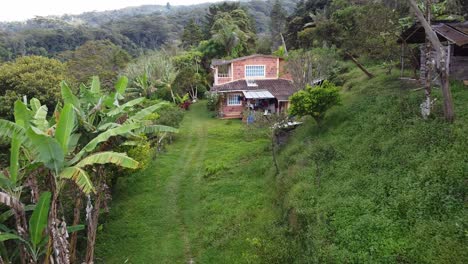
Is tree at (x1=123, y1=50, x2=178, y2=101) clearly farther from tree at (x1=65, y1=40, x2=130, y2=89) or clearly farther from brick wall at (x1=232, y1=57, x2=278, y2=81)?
brick wall at (x1=232, y1=57, x2=278, y2=81)

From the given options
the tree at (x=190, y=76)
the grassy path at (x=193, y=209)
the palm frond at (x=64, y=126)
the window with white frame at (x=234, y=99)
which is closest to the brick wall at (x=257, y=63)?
the window with white frame at (x=234, y=99)

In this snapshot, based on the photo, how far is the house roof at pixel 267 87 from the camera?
97.4 ft

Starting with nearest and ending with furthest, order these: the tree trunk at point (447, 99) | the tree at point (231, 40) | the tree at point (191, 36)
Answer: the tree trunk at point (447, 99), the tree at point (231, 40), the tree at point (191, 36)

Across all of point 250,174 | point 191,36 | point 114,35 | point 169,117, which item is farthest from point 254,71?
point 114,35

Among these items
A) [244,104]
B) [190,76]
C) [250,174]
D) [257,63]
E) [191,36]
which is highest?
[191,36]

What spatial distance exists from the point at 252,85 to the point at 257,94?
232 cm

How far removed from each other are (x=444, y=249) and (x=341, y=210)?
292 centimetres

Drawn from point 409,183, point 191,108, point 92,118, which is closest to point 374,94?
point 409,183

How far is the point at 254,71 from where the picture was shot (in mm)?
32406

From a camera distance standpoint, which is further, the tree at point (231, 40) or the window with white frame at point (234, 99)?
the tree at point (231, 40)

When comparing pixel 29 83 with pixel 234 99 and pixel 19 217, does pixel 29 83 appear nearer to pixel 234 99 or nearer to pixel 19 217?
pixel 234 99

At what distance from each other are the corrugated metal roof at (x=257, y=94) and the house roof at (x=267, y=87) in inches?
20.2

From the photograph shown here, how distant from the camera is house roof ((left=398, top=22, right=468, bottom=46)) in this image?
14.8 meters

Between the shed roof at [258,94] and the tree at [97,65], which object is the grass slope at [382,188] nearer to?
the shed roof at [258,94]
